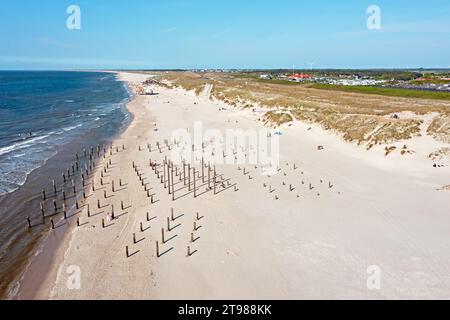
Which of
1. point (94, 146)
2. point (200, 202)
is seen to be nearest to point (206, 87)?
point (94, 146)

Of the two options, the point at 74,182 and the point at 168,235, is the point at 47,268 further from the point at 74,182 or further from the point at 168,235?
the point at 74,182

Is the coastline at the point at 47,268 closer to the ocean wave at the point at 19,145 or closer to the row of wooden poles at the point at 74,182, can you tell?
the row of wooden poles at the point at 74,182

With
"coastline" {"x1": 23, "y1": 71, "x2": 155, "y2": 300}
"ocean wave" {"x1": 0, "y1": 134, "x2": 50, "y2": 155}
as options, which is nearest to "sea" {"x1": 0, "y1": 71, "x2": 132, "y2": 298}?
"ocean wave" {"x1": 0, "y1": 134, "x2": 50, "y2": 155}

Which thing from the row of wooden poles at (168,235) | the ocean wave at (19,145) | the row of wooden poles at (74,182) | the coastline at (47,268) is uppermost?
the ocean wave at (19,145)

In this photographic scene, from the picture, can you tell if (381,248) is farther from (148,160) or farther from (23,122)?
(23,122)

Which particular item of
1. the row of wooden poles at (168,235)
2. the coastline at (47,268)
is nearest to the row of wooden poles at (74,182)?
the coastline at (47,268)
